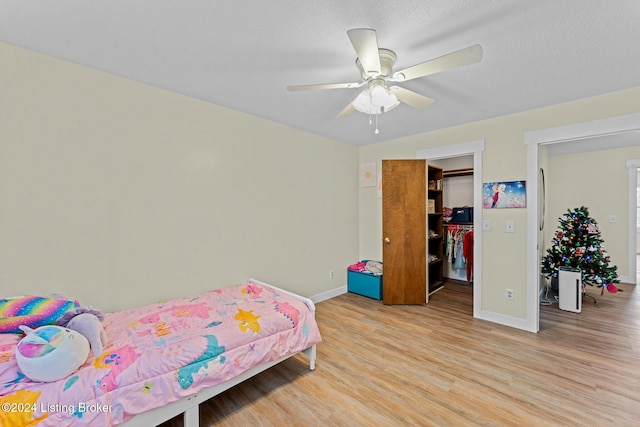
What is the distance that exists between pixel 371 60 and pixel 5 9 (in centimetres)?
210

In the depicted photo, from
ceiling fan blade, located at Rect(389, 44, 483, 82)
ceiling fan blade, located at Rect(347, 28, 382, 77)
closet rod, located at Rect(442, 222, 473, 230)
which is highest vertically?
ceiling fan blade, located at Rect(347, 28, 382, 77)

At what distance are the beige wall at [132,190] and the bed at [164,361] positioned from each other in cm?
43

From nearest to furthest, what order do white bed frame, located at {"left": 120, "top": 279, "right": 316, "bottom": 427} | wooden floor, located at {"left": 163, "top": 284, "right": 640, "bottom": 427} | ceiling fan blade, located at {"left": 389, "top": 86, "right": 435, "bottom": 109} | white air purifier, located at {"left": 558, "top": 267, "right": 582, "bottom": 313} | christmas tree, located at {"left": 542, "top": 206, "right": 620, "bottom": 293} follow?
white bed frame, located at {"left": 120, "top": 279, "right": 316, "bottom": 427}, wooden floor, located at {"left": 163, "top": 284, "right": 640, "bottom": 427}, ceiling fan blade, located at {"left": 389, "top": 86, "right": 435, "bottom": 109}, white air purifier, located at {"left": 558, "top": 267, "right": 582, "bottom": 313}, christmas tree, located at {"left": 542, "top": 206, "right": 620, "bottom": 293}

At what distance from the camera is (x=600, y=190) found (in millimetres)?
4762

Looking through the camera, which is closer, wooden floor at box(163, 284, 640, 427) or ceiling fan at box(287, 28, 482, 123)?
ceiling fan at box(287, 28, 482, 123)

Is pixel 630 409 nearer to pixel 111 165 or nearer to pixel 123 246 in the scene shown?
pixel 123 246

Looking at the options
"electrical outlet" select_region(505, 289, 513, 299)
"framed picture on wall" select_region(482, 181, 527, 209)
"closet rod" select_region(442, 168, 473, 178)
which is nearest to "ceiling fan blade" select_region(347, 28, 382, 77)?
"framed picture on wall" select_region(482, 181, 527, 209)

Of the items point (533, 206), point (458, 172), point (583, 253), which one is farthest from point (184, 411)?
point (458, 172)

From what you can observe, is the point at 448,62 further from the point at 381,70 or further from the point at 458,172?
the point at 458,172

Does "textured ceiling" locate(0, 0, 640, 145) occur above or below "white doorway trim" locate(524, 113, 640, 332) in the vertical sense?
above

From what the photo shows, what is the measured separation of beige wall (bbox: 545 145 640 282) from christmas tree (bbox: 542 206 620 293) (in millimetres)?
1232

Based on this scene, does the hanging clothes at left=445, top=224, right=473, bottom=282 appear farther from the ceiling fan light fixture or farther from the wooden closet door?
the ceiling fan light fixture

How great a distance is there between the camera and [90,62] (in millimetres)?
Result: 2045

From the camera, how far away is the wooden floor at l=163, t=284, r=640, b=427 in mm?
1767
